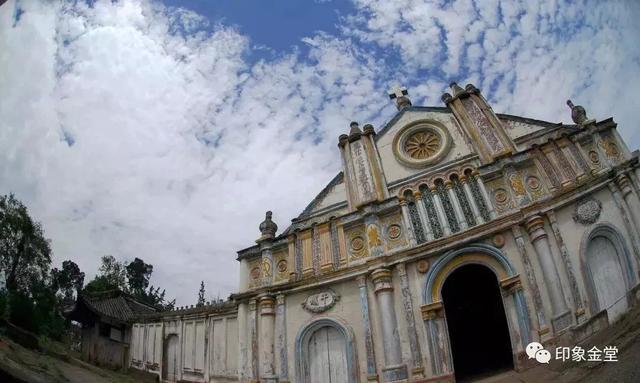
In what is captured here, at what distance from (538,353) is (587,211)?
182 inches

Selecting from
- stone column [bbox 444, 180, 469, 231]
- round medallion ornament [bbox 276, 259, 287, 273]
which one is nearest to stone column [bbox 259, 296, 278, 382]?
round medallion ornament [bbox 276, 259, 287, 273]

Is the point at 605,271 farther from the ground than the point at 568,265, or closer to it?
closer to it

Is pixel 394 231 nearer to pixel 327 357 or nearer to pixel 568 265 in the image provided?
pixel 327 357

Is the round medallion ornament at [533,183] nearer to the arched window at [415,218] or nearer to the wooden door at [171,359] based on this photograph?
the arched window at [415,218]

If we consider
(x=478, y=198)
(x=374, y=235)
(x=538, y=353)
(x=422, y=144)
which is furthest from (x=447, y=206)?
(x=538, y=353)

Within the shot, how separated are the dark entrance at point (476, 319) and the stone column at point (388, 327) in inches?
139

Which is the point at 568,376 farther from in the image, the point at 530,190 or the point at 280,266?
the point at 280,266

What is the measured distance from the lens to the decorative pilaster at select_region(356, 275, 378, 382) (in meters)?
13.0

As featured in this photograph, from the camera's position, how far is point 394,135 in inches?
705

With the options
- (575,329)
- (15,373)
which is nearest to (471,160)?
(575,329)

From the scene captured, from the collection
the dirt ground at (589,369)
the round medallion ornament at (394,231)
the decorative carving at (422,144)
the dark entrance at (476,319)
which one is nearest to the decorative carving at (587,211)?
the dirt ground at (589,369)

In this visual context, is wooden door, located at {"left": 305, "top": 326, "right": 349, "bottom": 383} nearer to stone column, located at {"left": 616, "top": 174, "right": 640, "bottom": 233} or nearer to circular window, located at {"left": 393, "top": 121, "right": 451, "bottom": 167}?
circular window, located at {"left": 393, "top": 121, "right": 451, "bottom": 167}

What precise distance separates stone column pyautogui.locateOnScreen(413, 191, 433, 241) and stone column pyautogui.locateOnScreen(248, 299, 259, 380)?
6942 mm

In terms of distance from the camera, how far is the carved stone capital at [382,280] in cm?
1379
